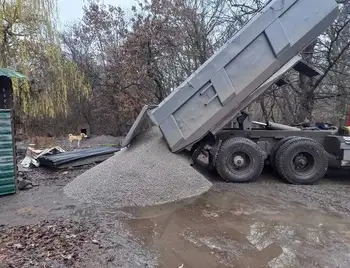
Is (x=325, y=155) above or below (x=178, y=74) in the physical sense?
below

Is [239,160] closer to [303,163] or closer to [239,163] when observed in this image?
[239,163]

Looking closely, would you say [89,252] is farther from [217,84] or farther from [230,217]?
[217,84]

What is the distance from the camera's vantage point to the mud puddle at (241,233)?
3.21 m

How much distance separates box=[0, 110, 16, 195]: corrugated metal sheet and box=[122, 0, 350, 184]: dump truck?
215 cm

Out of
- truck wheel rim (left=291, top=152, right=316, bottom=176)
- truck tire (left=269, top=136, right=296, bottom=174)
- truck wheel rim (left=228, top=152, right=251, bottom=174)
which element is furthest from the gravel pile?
truck wheel rim (left=291, top=152, right=316, bottom=176)

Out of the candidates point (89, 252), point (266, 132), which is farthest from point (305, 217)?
point (89, 252)

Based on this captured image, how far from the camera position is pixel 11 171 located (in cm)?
582

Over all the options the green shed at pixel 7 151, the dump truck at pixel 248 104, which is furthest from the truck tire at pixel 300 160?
the green shed at pixel 7 151

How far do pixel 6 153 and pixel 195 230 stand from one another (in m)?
3.74

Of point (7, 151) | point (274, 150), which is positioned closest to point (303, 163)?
point (274, 150)

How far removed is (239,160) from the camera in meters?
6.24

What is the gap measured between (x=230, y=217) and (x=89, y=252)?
1.96 metres

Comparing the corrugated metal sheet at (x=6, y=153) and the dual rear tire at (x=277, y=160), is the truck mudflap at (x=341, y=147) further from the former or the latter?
the corrugated metal sheet at (x=6, y=153)

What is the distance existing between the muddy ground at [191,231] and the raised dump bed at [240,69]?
1290 mm
